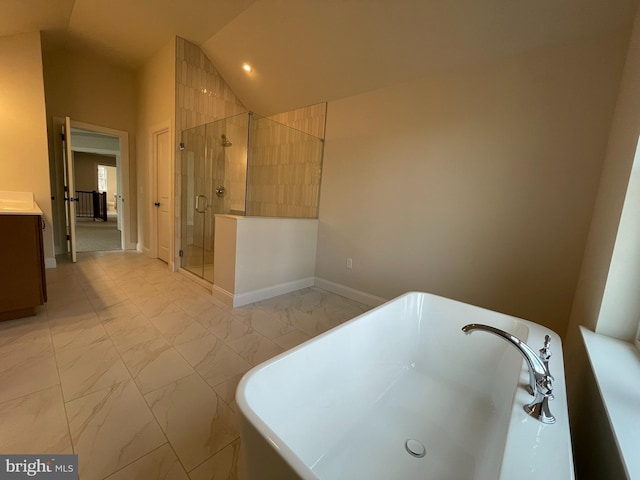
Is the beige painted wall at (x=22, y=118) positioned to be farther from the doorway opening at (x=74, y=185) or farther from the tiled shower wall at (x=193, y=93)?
the tiled shower wall at (x=193, y=93)

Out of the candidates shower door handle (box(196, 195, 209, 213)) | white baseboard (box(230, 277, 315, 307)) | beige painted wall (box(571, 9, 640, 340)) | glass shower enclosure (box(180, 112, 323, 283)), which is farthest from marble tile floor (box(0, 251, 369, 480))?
beige painted wall (box(571, 9, 640, 340))

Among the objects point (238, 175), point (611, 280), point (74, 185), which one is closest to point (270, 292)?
point (238, 175)

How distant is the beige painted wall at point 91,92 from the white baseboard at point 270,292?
3.33 meters

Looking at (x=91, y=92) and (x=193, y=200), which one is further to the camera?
(x=91, y=92)

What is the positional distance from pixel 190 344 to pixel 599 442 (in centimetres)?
215

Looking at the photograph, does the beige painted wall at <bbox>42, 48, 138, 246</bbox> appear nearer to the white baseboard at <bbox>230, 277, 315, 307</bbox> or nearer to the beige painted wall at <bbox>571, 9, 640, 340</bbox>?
the white baseboard at <bbox>230, 277, 315, 307</bbox>

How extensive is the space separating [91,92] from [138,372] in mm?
4610

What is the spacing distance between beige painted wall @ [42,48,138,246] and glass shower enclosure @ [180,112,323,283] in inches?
69.5

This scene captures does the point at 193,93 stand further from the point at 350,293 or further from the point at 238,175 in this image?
the point at 350,293

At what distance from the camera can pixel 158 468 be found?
103 cm

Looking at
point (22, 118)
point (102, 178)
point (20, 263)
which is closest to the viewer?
point (20, 263)

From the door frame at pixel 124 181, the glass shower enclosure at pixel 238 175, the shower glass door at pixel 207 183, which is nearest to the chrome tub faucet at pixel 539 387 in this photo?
the glass shower enclosure at pixel 238 175

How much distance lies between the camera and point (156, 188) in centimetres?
408

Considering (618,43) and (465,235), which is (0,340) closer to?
(465,235)
